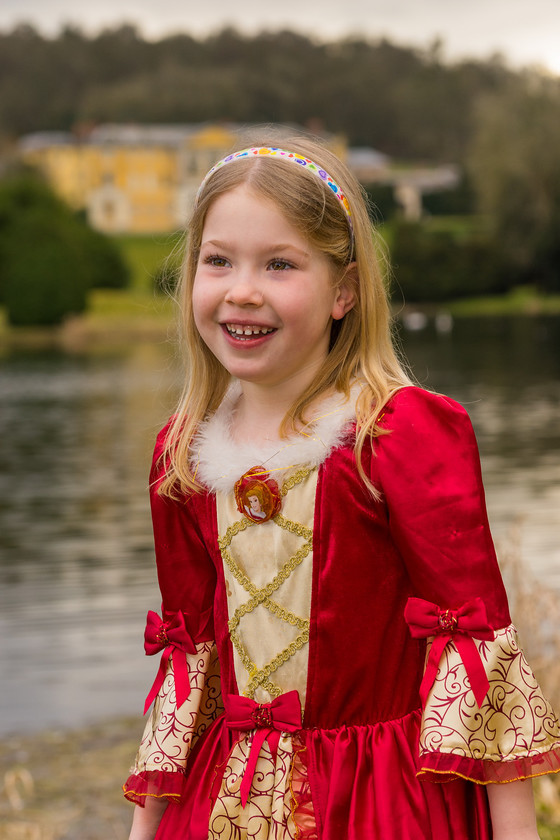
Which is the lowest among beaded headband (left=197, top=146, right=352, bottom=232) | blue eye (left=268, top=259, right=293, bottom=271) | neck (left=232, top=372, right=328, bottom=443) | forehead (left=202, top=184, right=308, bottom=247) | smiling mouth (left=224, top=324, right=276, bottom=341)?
neck (left=232, top=372, right=328, bottom=443)

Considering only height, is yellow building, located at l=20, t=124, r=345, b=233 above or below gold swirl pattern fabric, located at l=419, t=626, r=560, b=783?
above

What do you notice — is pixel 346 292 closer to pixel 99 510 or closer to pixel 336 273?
pixel 336 273

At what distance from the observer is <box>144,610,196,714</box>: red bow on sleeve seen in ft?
5.86

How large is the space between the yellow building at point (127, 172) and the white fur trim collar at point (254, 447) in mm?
81956

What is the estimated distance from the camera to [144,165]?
85688 millimetres

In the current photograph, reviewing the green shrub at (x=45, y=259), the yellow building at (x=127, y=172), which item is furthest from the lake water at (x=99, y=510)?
the yellow building at (x=127, y=172)

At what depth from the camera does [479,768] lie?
1.52 metres

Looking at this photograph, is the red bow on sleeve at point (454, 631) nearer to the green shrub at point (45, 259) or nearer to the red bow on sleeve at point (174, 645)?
the red bow on sleeve at point (174, 645)

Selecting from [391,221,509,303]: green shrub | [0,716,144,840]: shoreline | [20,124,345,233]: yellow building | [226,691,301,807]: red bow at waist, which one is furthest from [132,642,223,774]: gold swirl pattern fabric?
[20,124,345,233]: yellow building

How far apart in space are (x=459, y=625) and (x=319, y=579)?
219 millimetres

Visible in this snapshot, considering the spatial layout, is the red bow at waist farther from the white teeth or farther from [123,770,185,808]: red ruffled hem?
the white teeth

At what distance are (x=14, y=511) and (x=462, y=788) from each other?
9583mm

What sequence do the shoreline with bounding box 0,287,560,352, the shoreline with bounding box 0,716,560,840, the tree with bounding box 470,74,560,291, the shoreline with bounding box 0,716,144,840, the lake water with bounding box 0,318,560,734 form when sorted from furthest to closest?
the tree with bounding box 470,74,560,291 < the shoreline with bounding box 0,287,560,352 < the lake water with bounding box 0,318,560,734 < the shoreline with bounding box 0,716,144,840 < the shoreline with bounding box 0,716,560,840

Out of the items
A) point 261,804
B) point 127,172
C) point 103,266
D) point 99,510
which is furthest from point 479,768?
point 127,172
